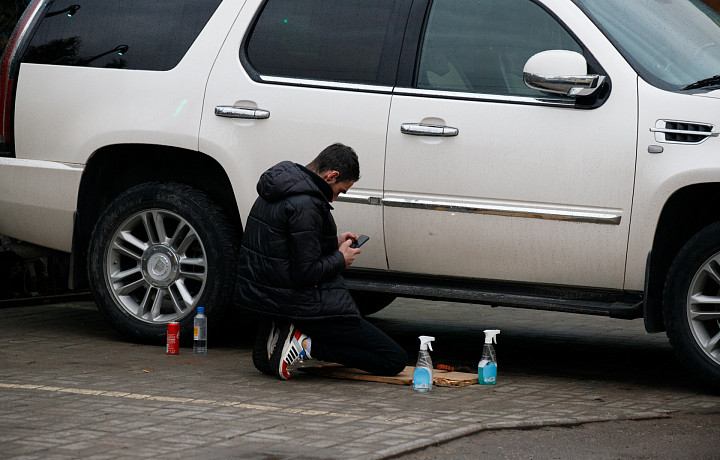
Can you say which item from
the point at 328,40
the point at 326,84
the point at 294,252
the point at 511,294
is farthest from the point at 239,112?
the point at 511,294

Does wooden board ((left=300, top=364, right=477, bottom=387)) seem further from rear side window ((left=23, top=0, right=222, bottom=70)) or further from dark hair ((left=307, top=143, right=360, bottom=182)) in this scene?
rear side window ((left=23, top=0, right=222, bottom=70))

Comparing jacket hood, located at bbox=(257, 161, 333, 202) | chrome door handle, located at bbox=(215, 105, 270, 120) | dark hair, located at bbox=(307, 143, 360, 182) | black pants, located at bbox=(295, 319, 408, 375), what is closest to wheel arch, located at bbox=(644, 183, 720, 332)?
black pants, located at bbox=(295, 319, 408, 375)

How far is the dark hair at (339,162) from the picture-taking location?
621 cm

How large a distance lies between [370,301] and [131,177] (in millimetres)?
2012

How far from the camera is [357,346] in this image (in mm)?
6289

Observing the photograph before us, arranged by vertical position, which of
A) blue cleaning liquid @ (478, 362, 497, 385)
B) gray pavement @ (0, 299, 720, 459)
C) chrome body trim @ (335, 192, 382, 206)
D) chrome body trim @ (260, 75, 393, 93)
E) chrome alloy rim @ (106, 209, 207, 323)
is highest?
chrome body trim @ (260, 75, 393, 93)

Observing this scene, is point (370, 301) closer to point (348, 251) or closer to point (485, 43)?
point (348, 251)

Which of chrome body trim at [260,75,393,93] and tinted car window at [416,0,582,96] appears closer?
tinted car window at [416,0,582,96]

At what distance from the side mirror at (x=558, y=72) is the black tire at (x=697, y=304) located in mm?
945

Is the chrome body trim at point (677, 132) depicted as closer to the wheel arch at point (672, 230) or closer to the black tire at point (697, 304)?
the wheel arch at point (672, 230)

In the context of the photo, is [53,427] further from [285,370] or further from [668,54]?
[668,54]

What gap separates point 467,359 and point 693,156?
1964mm

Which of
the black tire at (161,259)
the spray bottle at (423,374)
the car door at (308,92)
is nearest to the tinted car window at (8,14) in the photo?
the black tire at (161,259)

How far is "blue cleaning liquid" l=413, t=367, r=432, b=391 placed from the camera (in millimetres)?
5996
